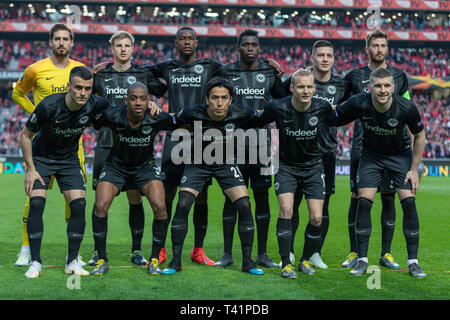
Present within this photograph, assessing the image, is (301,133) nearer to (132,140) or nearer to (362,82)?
(362,82)

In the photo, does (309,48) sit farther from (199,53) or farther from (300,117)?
(300,117)

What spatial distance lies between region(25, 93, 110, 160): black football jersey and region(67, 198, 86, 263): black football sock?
57 centimetres

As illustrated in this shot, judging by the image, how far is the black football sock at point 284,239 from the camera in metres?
5.93

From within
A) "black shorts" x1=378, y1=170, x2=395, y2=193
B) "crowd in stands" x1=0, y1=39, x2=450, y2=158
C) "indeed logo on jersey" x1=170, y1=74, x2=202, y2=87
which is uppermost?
"crowd in stands" x1=0, y1=39, x2=450, y2=158

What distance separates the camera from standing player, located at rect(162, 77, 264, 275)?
604 cm

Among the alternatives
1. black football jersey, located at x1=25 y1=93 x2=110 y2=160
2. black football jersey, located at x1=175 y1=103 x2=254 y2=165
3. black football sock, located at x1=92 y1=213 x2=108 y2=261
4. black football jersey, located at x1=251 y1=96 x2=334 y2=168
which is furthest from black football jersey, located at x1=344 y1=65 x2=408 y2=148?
black football sock, located at x1=92 y1=213 x2=108 y2=261

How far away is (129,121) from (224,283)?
2.01m

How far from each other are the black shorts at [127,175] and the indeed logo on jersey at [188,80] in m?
1.18

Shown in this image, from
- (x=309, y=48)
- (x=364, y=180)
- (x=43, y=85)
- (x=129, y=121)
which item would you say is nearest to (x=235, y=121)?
(x=129, y=121)

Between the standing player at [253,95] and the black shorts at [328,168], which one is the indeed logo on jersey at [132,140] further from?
the black shorts at [328,168]

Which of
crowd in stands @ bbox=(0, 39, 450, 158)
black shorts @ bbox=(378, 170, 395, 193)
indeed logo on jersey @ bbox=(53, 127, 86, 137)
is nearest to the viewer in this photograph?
indeed logo on jersey @ bbox=(53, 127, 86, 137)

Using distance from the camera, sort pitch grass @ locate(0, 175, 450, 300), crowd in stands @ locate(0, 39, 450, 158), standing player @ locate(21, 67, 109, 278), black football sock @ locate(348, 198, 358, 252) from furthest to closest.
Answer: crowd in stands @ locate(0, 39, 450, 158)
black football sock @ locate(348, 198, 358, 252)
standing player @ locate(21, 67, 109, 278)
pitch grass @ locate(0, 175, 450, 300)

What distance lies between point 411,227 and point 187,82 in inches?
121

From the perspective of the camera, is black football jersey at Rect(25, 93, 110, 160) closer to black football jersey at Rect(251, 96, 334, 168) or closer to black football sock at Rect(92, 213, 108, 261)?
black football sock at Rect(92, 213, 108, 261)
